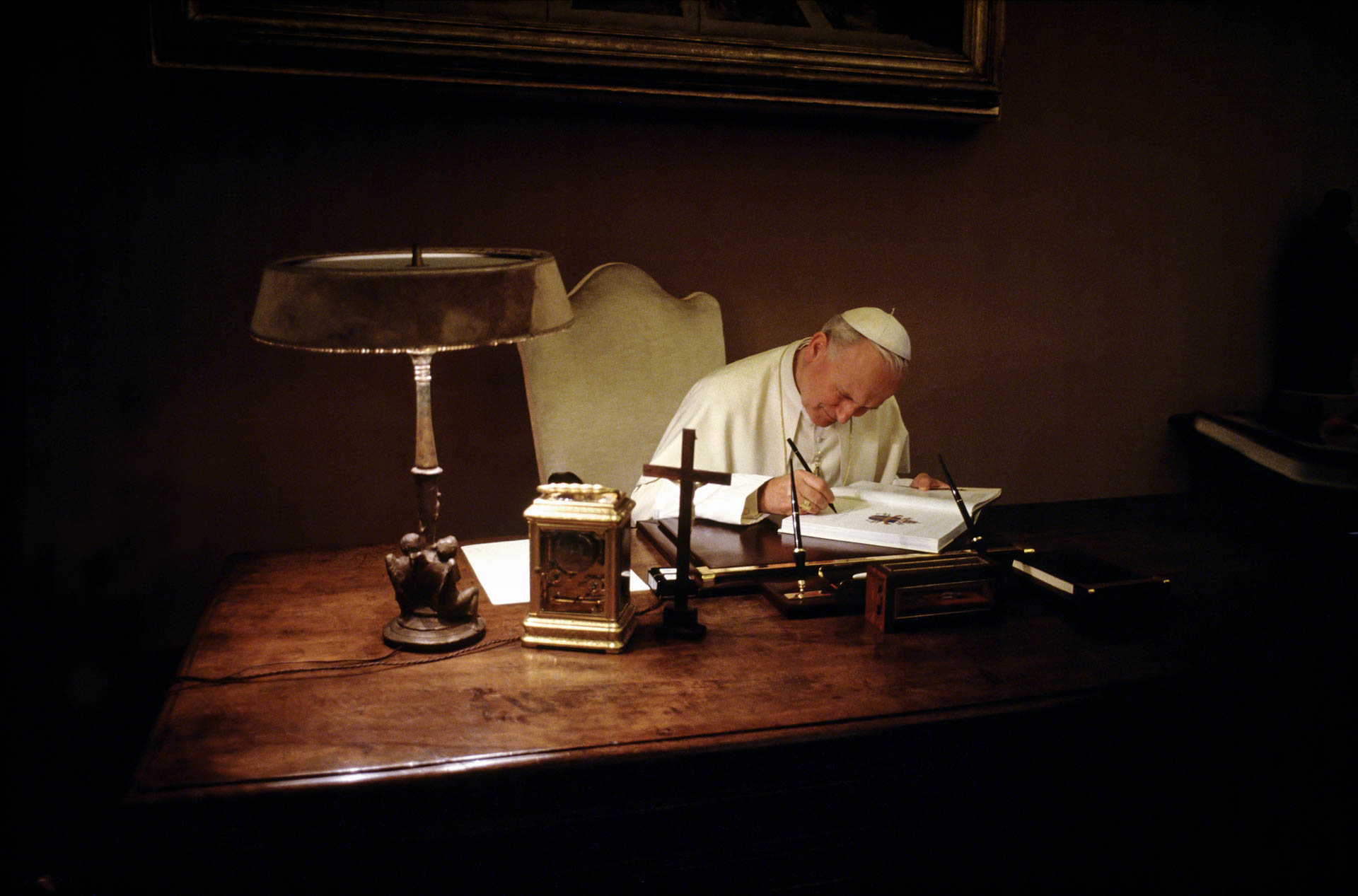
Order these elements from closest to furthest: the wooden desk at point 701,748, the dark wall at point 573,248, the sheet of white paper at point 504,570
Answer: the wooden desk at point 701,748 → the sheet of white paper at point 504,570 → the dark wall at point 573,248

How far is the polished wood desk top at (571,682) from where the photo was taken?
1.27m

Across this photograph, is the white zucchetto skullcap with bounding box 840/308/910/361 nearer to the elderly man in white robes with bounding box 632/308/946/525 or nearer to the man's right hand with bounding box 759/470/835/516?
the elderly man in white robes with bounding box 632/308/946/525

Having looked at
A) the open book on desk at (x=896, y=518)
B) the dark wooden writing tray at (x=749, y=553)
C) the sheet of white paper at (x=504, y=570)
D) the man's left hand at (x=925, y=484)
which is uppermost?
the man's left hand at (x=925, y=484)

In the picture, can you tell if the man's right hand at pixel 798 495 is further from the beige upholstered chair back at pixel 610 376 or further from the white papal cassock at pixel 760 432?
the beige upholstered chair back at pixel 610 376

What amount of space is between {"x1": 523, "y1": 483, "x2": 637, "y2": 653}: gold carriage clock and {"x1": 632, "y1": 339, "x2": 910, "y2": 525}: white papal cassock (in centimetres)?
84

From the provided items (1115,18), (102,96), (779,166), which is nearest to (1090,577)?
(779,166)

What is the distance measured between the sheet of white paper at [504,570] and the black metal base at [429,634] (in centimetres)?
20

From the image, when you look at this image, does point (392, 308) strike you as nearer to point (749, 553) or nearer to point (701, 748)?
point (701, 748)

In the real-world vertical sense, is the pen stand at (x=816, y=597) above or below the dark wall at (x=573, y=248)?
below

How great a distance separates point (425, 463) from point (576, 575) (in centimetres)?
35

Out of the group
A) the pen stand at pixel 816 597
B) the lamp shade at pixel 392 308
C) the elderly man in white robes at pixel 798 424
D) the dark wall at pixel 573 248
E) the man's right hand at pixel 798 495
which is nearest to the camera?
the lamp shade at pixel 392 308

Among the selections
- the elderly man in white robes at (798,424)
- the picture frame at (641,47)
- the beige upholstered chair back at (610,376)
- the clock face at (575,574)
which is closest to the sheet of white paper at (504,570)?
the clock face at (575,574)

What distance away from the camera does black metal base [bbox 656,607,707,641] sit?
1.66 meters

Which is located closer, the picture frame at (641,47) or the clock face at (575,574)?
the clock face at (575,574)
